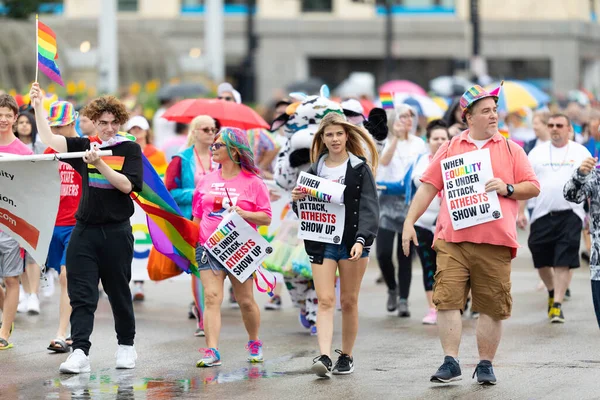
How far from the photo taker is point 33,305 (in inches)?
492

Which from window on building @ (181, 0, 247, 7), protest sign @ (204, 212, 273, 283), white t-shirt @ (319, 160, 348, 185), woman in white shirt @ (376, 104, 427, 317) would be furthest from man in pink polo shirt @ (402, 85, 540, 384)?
window on building @ (181, 0, 247, 7)

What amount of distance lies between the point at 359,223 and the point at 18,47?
23.2 m

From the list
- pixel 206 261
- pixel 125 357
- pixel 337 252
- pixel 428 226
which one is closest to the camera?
pixel 337 252

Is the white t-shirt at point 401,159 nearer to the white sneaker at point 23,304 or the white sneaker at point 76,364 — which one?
the white sneaker at point 23,304

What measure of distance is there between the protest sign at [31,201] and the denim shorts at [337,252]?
192 cm

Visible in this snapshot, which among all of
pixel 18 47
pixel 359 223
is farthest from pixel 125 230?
pixel 18 47

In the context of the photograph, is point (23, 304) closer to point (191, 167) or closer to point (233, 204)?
point (191, 167)

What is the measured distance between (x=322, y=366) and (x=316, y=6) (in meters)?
46.0

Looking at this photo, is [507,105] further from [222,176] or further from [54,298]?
[222,176]

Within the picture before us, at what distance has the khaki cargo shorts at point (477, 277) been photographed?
343 inches

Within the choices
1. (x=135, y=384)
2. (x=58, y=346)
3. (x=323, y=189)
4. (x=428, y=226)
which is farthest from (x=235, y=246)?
(x=428, y=226)

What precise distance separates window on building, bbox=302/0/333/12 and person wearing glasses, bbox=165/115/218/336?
4288cm

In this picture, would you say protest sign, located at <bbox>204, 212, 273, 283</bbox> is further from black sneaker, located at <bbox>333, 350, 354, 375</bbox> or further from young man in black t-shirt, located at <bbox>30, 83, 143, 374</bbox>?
black sneaker, located at <bbox>333, 350, 354, 375</bbox>

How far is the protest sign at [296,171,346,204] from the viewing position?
9.27m
